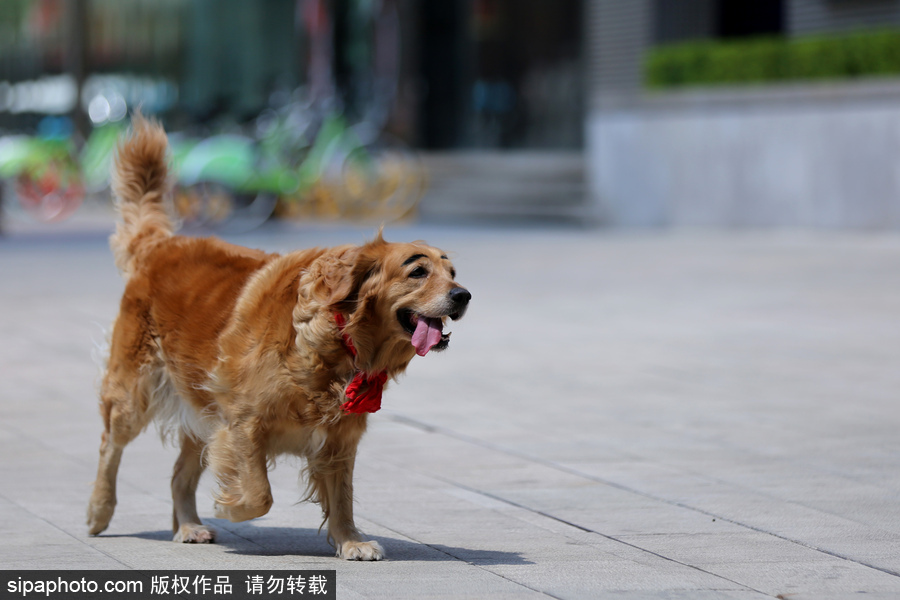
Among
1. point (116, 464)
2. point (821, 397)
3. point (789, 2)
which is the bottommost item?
point (821, 397)

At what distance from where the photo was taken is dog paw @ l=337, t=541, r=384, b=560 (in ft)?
15.2

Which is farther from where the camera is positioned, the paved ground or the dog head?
the paved ground

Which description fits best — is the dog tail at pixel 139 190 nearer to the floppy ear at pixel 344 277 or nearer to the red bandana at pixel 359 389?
the floppy ear at pixel 344 277

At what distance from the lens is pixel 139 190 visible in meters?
5.70

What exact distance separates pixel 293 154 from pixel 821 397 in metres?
16.6

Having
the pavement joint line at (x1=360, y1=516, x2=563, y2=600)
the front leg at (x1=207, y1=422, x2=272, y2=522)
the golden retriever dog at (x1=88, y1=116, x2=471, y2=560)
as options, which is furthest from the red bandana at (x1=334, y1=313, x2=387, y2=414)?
the pavement joint line at (x1=360, y1=516, x2=563, y2=600)

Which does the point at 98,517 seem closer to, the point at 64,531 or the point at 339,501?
the point at 64,531

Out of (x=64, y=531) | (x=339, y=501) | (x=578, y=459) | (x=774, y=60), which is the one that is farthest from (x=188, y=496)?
(x=774, y=60)

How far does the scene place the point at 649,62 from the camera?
71.7 feet

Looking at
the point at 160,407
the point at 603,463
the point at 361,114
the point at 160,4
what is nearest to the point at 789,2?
the point at 361,114

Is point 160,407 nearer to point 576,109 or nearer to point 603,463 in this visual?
point 603,463

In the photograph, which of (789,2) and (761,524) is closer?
(761,524)

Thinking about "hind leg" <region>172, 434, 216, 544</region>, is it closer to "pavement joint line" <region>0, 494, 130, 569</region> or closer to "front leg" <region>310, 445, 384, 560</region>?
"pavement joint line" <region>0, 494, 130, 569</region>

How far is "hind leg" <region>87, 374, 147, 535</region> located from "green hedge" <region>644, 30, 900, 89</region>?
49.8 ft
